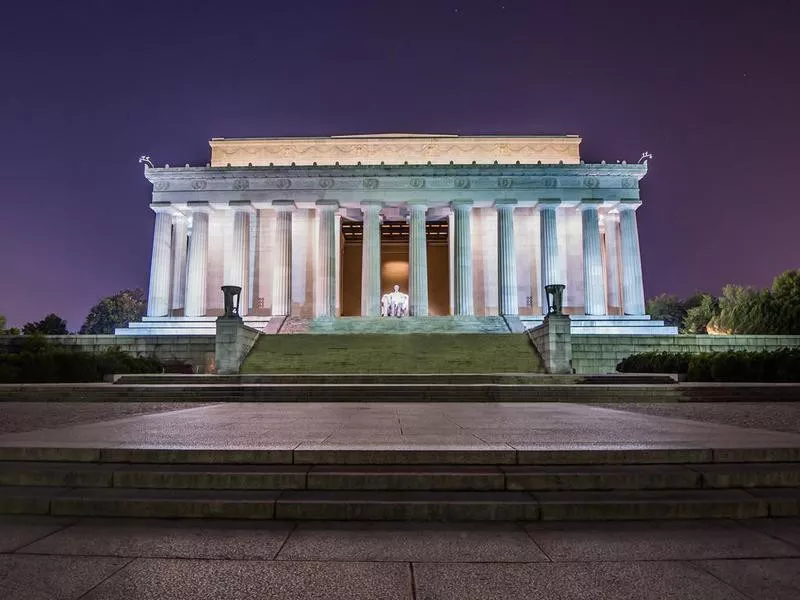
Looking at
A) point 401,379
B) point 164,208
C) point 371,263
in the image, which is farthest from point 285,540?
point 164,208

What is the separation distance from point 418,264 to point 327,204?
370 inches

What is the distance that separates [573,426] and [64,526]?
7.81 meters

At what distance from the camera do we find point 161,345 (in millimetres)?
33156

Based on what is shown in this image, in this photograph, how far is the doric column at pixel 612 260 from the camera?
1969 inches

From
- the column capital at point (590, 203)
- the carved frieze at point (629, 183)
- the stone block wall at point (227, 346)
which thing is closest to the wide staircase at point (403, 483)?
the stone block wall at point (227, 346)

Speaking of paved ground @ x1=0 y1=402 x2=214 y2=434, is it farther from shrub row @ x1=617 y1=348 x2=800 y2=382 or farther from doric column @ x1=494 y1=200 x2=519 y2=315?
doric column @ x1=494 y1=200 x2=519 y2=315

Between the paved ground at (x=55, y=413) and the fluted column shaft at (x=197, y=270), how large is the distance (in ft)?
96.6

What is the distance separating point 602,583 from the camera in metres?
4.19

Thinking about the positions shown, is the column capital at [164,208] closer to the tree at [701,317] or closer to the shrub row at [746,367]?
the shrub row at [746,367]

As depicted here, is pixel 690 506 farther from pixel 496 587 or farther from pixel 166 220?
pixel 166 220

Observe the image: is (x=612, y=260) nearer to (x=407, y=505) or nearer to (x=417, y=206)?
(x=417, y=206)

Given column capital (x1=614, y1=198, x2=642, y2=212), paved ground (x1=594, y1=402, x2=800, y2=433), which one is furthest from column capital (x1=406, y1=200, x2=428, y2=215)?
paved ground (x1=594, y1=402, x2=800, y2=433)

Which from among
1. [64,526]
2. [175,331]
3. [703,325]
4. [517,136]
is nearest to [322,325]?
[175,331]

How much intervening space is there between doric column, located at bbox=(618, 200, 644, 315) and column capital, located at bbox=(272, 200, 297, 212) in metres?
28.4
